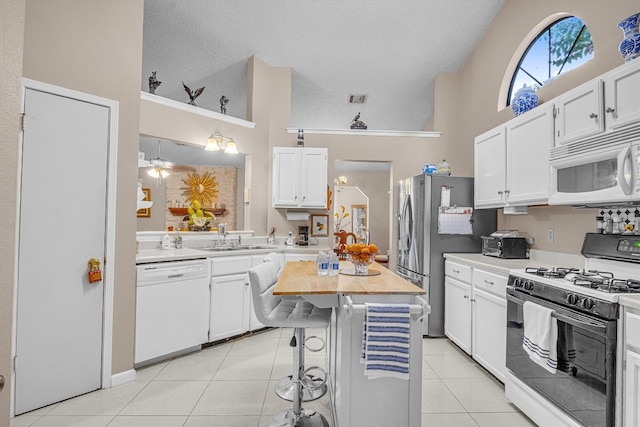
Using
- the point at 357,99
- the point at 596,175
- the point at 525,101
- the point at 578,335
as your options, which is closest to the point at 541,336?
the point at 578,335

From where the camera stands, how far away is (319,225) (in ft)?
16.6

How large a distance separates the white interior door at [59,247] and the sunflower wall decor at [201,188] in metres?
5.14

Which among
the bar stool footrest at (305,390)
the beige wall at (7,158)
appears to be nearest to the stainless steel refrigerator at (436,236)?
the bar stool footrest at (305,390)

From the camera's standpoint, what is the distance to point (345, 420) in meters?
1.79

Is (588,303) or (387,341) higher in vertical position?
(588,303)

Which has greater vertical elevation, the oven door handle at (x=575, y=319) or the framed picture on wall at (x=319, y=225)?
the framed picture on wall at (x=319, y=225)

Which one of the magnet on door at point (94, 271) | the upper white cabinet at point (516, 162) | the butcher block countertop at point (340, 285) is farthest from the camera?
the upper white cabinet at point (516, 162)

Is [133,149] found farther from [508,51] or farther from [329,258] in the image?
[508,51]

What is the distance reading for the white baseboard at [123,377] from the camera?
2.55 m

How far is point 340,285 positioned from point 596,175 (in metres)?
1.72

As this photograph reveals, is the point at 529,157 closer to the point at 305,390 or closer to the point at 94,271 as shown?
the point at 305,390

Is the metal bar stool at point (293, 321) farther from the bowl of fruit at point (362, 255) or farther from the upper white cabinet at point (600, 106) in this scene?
the upper white cabinet at point (600, 106)

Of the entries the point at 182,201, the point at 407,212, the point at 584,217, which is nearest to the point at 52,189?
the point at 407,212

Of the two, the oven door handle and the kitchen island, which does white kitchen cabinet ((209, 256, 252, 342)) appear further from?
the oven door handle
